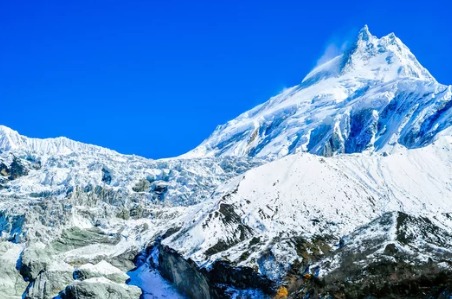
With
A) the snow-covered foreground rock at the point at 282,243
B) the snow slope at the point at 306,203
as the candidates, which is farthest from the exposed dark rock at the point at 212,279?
the snow slope at the point at 306,203

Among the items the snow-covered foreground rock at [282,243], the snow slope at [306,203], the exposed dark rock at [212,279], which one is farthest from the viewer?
the snow slope at [306,203]

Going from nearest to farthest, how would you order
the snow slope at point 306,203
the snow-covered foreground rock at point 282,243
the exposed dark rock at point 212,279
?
1. the snow-covered foreground rock at point 282,243
2. the exposed dark rock at point 212,279
3. the snow slope at point 306,203

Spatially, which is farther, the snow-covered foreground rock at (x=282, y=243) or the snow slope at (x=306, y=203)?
the snow slope at (x=306, y=203)

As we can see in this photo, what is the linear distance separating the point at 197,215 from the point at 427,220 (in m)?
47.5

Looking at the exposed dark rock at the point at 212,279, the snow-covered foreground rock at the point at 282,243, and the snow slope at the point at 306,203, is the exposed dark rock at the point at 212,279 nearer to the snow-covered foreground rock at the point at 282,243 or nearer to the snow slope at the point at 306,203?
the snow-covered foreground rock at the point at 282,243

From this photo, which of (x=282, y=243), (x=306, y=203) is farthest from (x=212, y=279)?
(x=306, y=203)

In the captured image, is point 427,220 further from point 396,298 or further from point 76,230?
point 76,230

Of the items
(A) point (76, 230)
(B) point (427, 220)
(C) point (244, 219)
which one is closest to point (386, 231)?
(B) point (427, 220)

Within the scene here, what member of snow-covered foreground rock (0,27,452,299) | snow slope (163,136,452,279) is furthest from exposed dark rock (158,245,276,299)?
snow slope (163,136,452,279)

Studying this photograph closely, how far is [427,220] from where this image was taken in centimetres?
13088

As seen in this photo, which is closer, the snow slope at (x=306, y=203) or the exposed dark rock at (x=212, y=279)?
the exposed dark rock at (x=212, y=279)

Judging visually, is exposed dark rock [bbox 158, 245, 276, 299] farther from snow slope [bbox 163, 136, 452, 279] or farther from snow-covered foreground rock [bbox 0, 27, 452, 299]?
snow slope [bbox 163, 136, 452, 279]

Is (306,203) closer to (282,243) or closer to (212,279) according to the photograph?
(282,243)

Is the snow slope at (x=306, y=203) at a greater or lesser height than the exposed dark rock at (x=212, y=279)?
greater
